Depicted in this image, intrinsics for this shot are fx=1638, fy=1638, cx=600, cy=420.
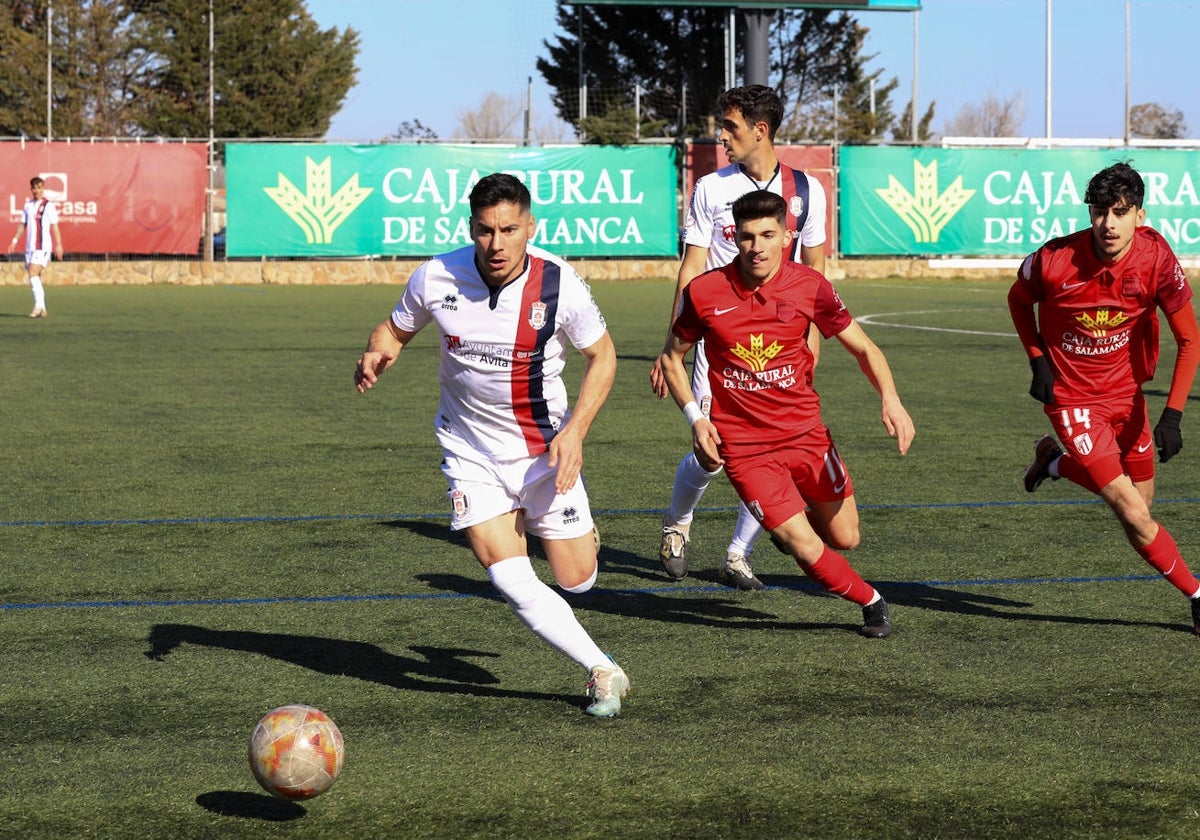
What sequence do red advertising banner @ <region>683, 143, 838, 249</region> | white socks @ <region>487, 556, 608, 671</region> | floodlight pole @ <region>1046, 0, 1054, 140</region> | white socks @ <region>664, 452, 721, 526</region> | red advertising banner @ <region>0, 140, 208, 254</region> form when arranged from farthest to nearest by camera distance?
1. floodlight pole @ <region>1046, 0, 1054, 140</region>
2. red advertising banner @ <region>683, 143, 838, 249</region>
3. red advertising banner @ <region>0, 140, 208, 254</region>
4. white socks @ <region>664, 452, 721, 526</region>
5. white socks @ <region>487, 556, 608, 671</region>

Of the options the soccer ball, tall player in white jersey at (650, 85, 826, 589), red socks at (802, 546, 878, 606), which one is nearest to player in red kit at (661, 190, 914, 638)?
red socks at (802, 546, 878, 606)

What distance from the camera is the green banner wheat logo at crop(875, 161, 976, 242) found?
35.4 metres

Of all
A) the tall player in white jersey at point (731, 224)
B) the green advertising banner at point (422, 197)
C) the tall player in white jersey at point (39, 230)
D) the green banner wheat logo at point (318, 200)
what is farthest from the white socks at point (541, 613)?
the green banner wheat logo at point (318, 200)

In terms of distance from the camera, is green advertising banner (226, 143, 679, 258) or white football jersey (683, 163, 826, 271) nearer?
white football jersey (683, 163, 826, 271)

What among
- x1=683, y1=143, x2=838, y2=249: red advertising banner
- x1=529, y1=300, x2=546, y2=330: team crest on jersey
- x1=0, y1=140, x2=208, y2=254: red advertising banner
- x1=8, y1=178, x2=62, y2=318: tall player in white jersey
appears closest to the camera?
x1=529, y1=300, x2=546, y2=330: team crest on jersey

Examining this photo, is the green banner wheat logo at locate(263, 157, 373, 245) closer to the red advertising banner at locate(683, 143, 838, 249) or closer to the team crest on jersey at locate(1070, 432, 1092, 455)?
the red advertising banner at locate(683, 143, 838, 249)

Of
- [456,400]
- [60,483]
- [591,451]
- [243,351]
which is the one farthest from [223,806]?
[243,351]

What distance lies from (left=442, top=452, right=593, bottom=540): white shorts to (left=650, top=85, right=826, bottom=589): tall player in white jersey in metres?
1.84

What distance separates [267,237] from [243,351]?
15554 millimetres

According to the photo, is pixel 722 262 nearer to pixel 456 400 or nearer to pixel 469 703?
pixel 456 400

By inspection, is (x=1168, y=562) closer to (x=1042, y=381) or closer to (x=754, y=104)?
(x=1042, y=381)

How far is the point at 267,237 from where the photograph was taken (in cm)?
3347

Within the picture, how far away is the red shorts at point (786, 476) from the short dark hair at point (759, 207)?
0.85 metres

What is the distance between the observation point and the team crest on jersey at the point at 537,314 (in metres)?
5.37
